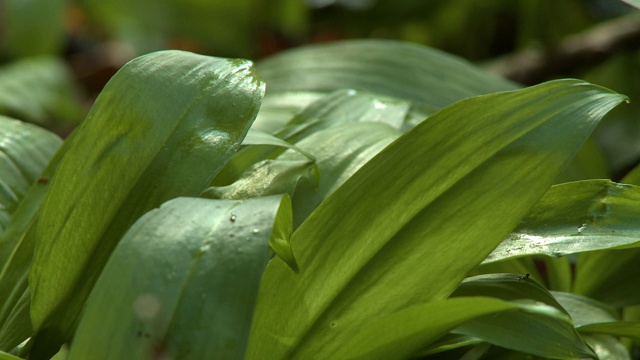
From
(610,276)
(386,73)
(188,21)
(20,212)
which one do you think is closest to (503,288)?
(610,276)

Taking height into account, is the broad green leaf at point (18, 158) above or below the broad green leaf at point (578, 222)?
below

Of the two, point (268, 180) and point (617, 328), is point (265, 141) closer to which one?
point (268, 180)

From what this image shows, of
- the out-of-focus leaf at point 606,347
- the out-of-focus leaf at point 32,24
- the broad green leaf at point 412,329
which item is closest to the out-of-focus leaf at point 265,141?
the broad green leaf at point 412,329

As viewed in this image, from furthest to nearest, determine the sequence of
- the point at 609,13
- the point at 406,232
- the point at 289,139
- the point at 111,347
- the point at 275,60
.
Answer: the point at 609,13, the point at 275,60, the point at 289,139, the point at 406,232, the point at 111,347

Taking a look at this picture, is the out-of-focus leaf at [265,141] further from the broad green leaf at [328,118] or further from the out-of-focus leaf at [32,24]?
the out-of-focus leaf at [32,24]

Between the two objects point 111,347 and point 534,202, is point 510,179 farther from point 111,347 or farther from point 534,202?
point 111,347

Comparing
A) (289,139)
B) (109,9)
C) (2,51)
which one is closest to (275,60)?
(289,139)

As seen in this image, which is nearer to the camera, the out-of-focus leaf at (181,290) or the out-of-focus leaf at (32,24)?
the out-of-focus leaf at (181,290)
